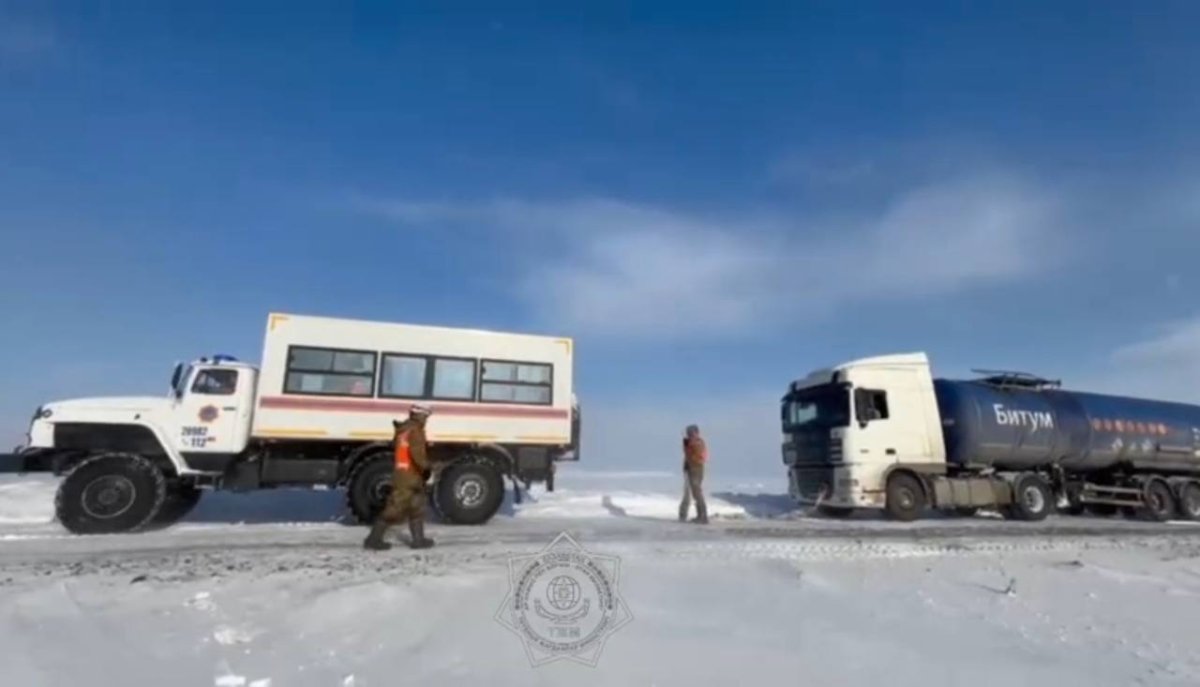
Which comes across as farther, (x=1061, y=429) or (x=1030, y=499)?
(x=1061, y=429)

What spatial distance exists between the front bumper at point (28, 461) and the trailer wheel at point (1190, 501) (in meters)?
26.4

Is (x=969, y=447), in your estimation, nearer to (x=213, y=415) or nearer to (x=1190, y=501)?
(x=1190, y=501)

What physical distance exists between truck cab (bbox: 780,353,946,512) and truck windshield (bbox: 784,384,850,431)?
22mm

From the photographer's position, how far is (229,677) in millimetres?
4375

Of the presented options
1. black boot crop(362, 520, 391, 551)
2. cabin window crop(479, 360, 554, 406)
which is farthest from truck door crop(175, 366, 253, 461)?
black boot crop(362, 520, 391, 551)

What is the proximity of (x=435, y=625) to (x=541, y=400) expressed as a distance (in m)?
6.97

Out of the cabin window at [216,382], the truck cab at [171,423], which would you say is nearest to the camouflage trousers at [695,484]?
the truck cab at [171,423]

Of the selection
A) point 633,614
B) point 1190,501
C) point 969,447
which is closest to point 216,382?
point 633,614

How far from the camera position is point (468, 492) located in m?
11.2

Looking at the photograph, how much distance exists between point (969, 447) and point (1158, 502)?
776cm

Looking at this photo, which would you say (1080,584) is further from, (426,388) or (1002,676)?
(426,388)

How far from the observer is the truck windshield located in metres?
14.3

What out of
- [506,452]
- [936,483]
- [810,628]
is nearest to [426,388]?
[506,452]

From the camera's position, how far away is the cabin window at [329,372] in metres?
11.0
